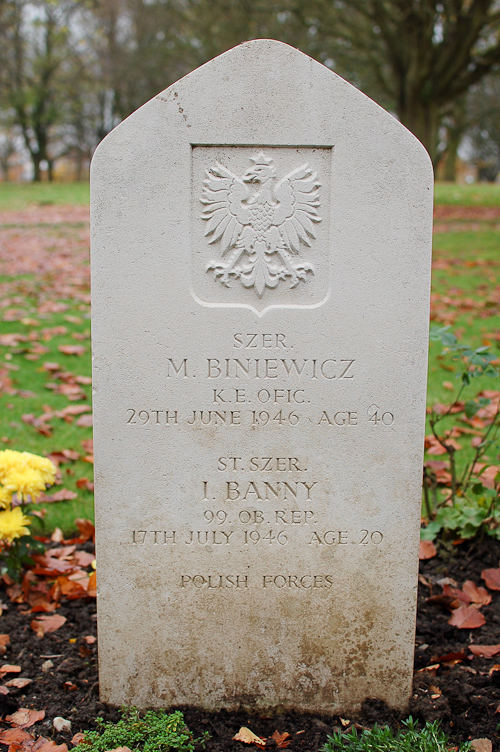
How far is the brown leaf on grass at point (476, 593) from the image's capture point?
3197 millimetres

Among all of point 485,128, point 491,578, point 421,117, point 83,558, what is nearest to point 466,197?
point 421,117

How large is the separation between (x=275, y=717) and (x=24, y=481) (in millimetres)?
1540

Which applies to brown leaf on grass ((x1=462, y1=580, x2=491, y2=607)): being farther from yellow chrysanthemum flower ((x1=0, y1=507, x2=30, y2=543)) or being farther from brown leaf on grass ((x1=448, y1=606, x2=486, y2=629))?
yellow chrysanthemum flower ((x1=0, y1=507, x2=30, y2=543))

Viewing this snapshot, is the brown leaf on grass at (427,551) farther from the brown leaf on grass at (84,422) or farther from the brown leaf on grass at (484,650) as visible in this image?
the brown leaf on grass at (84,422)

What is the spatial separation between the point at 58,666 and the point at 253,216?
2.09m

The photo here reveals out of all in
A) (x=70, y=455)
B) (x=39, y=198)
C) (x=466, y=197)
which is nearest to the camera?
(x=70, y=455)

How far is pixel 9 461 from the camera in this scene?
10.3ft

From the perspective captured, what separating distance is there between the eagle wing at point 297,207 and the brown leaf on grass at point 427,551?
1.94 meters

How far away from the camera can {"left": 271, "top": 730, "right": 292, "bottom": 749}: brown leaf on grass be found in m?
2.45

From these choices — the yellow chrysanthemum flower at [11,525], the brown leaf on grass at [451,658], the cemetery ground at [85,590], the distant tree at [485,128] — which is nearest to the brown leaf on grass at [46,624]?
the cemetery ground at [85,590]

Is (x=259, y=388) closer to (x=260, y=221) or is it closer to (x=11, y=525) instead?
(x=260, y=221)

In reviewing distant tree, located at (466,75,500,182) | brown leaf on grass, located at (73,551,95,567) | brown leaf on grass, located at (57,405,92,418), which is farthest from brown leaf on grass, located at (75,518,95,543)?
distant tree, located at (466,75,500,182)

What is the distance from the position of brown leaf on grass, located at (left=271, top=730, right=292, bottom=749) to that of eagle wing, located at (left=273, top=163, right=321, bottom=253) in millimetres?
1862

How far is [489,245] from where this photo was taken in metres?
13.1
